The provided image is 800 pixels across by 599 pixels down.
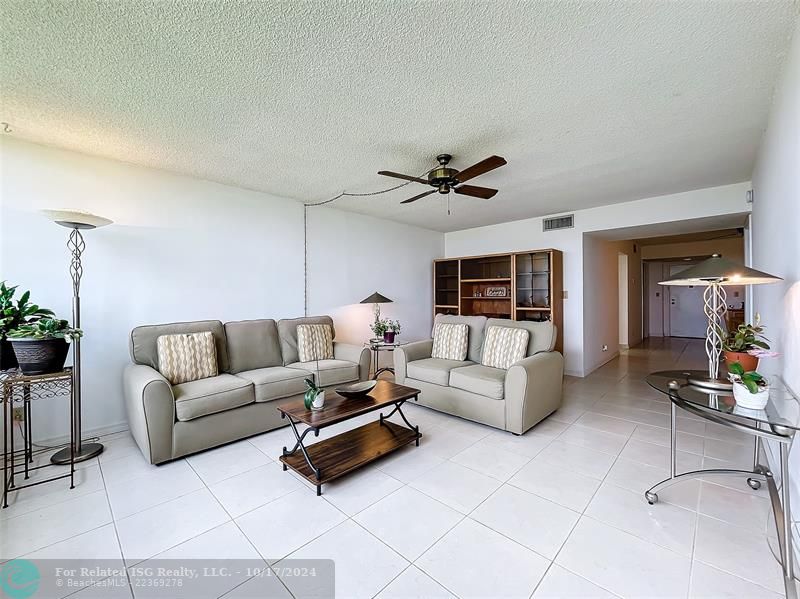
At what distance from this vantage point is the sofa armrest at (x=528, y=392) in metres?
2.83

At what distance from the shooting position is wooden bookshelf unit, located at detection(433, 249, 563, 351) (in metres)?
4.94

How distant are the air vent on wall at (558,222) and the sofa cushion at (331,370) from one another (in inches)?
145

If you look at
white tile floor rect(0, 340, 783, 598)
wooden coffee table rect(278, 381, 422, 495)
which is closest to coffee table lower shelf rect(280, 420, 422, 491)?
wooden coffee table rect(278, 381, 422, 495)

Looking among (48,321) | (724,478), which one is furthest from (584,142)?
(48,321)

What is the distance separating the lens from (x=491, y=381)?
3.02m

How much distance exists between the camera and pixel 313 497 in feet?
6.75

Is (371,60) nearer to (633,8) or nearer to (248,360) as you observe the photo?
(633,8)

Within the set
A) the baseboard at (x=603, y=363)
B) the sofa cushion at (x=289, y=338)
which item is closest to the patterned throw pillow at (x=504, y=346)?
the sofa cushion at (x=289, y=338)

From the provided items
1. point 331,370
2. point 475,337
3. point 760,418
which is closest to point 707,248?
point 475,337

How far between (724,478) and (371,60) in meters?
3.44

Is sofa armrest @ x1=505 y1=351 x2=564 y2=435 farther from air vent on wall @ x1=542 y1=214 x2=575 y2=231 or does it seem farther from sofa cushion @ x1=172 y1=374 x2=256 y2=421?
air vent on wall @ x1=542 y1=214 x2=575 y2=231

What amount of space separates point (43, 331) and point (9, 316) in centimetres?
23

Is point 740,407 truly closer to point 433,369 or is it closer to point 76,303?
point 433,369

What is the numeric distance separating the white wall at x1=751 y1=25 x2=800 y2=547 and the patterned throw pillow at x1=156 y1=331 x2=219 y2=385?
404 cm
